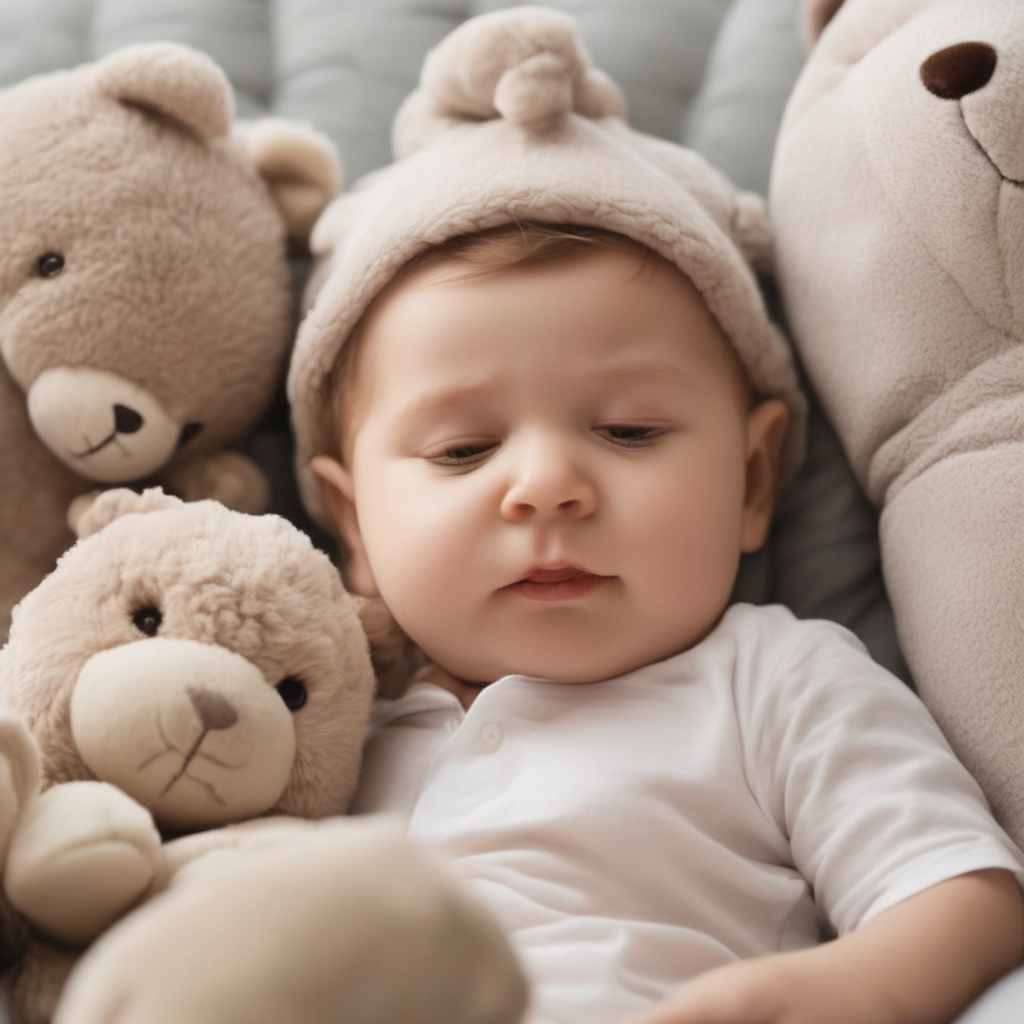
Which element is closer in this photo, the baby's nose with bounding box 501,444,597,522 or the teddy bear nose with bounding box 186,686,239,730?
the teddy bear nose with bounding box 186,686,239,730

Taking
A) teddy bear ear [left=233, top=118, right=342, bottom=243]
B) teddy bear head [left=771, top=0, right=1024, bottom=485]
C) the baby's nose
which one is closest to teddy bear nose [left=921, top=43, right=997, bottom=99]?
teddy bear head [left=771, top=0, right=1024, bottom=485]

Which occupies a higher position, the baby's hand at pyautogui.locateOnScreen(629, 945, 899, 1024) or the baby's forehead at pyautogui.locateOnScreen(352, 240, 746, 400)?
the baby's forehead at pyautogui.locateOnScreen(352, 240, 746, 400)

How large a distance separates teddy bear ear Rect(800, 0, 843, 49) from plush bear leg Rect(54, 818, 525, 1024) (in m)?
1.10

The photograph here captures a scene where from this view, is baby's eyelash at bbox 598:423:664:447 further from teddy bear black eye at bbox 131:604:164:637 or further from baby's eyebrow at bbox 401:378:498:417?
teddy bear black eye at bbox 131:604:164:637

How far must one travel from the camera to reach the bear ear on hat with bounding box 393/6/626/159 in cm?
106

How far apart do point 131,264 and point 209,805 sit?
1.73 ft

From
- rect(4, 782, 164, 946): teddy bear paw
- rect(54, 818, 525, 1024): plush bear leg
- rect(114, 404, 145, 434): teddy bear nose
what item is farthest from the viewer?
rect(114, 404, 145, 434): teddy bear nose

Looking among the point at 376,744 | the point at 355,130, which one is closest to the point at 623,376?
the point at 376,744

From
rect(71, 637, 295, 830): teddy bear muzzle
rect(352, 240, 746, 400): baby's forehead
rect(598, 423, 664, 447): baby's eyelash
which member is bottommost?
rect(71, 637, 295, 830): teddy bear muzzle

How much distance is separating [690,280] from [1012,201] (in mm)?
270

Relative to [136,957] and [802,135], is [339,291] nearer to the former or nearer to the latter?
[802,135]

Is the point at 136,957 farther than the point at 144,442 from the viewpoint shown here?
No

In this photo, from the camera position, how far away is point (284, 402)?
1.29 m

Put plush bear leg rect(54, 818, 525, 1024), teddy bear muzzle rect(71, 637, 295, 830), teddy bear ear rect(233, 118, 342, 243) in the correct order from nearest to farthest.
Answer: plush bear leg rect(54, 818, 525, 1024) → teddy bear muzzle rect(71, 637, 295, 830) → teddy bear ear rect(233, 118, 342, 243)
